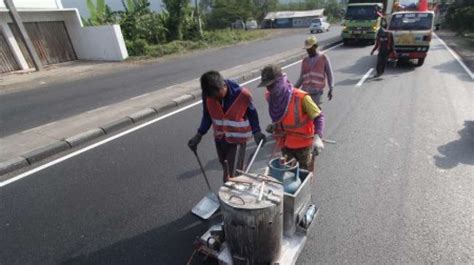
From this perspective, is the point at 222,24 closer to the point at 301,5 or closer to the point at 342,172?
the point at 301,5

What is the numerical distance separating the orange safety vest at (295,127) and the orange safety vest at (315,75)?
2.30 meters

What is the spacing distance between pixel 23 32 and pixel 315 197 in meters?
16.2

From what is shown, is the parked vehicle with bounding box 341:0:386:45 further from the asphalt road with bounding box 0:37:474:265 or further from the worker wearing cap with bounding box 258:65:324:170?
the worker wearing cap with bounding box 258:65:324:170

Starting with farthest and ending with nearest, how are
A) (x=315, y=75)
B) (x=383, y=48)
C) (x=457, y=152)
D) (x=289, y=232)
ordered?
1. (x=383, y=48)
2. (x=315, y=75)
3. (x=457, y=152)
4. (x=289, y=232)

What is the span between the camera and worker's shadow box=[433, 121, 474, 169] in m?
4.43

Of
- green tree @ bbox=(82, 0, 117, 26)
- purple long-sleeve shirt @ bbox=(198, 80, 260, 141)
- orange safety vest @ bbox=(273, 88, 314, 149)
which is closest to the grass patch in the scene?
green tree @ bbox=(82, 0, 117, 26)

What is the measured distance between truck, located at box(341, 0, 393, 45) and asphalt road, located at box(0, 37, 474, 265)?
11510 mm

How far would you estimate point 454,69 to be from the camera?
34.3ft

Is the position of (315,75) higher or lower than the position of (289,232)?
higher

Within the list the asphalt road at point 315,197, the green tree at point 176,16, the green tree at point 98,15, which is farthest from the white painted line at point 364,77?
the green tree at point 176,16

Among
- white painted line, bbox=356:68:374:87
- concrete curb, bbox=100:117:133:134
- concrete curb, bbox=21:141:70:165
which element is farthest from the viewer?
white painted line, bbox=356:68:374:87

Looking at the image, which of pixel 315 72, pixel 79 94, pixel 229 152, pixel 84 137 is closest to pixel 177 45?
pixel 79 94

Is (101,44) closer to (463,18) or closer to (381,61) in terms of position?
(381,61)

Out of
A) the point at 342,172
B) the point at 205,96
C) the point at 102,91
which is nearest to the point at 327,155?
the point at 342,172
